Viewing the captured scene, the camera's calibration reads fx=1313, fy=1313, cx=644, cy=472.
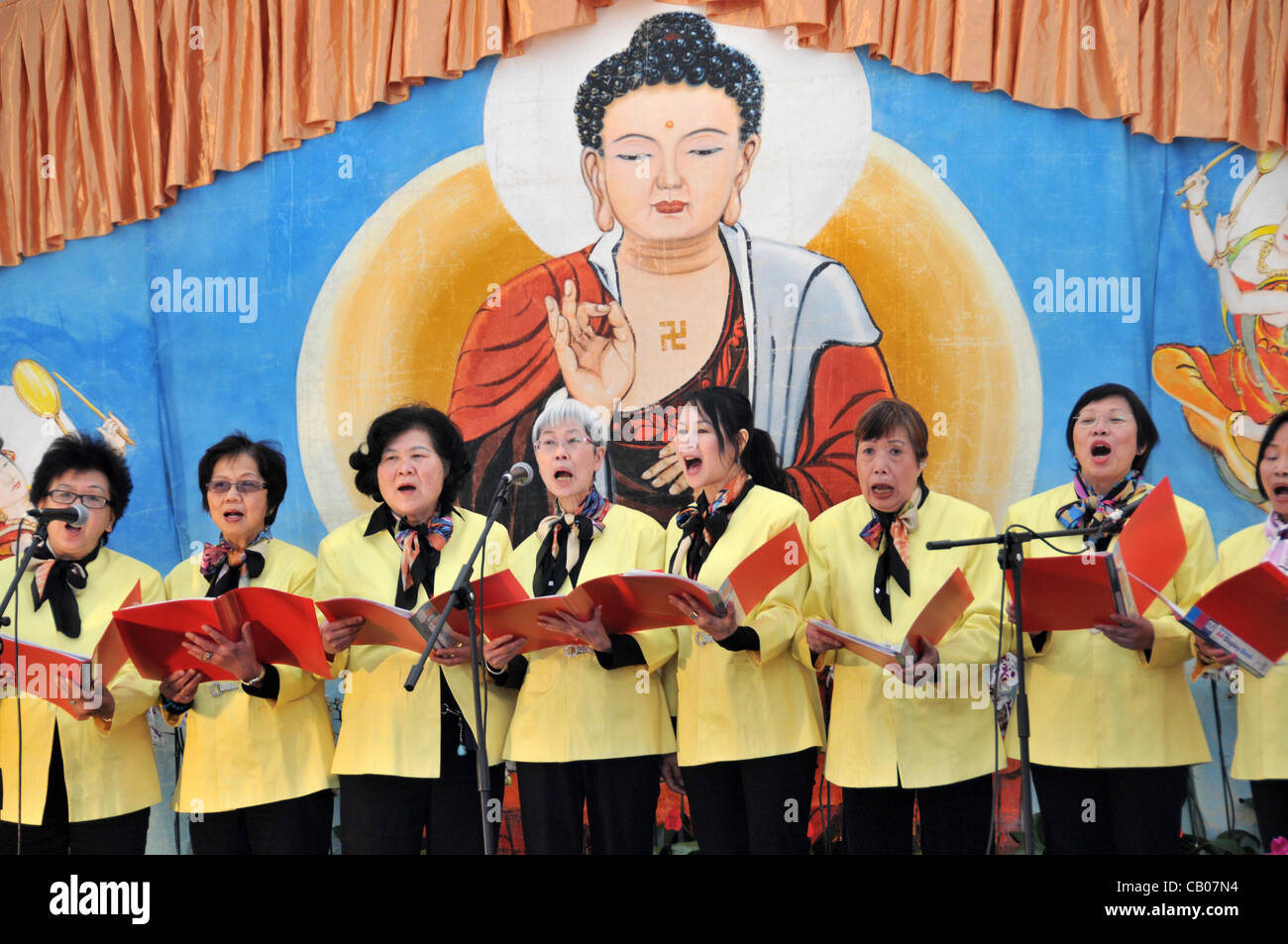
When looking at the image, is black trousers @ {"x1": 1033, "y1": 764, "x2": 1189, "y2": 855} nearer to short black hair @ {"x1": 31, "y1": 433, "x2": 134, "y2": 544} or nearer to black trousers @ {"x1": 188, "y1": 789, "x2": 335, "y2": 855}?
black trousers @ {"x1": 188, "y1": 789, "x2": 335, "y2": 855}

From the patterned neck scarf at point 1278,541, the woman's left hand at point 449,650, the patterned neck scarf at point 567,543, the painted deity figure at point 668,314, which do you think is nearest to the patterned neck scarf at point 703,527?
the patterned neck scarf at point 567,543

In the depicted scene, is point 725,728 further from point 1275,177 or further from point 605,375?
point 1275,177

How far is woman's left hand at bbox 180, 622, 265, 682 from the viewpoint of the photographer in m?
A: 3.96

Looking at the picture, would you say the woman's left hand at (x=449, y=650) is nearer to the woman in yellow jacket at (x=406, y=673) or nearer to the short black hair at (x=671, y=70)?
the woman in yellow jacket at (x=406, y=673)

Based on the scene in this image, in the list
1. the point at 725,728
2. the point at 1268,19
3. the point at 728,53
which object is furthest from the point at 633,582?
the point at 1268,19

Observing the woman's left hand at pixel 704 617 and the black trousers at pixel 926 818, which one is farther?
the black trousers at pixel 926 818

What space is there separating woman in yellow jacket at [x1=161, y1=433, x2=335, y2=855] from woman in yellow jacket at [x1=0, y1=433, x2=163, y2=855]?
15 centimetres

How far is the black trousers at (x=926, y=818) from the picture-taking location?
12.8ft

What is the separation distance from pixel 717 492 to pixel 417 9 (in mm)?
2493

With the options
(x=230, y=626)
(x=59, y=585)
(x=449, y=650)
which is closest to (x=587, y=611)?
(x=449, y=650)

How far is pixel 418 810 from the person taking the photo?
4121 mm

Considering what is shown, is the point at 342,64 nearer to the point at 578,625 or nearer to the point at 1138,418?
the point at 578,625

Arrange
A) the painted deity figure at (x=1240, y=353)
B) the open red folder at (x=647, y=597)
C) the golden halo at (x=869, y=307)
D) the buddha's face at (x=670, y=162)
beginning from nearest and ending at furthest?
the open red folder at (x=647, y=597)
the painted deity figure at (x=1240, y=353)
the golden halo at (x=869, y=307)
the buddha's face at (x=670, y=162)

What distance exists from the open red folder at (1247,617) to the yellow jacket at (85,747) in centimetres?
319
